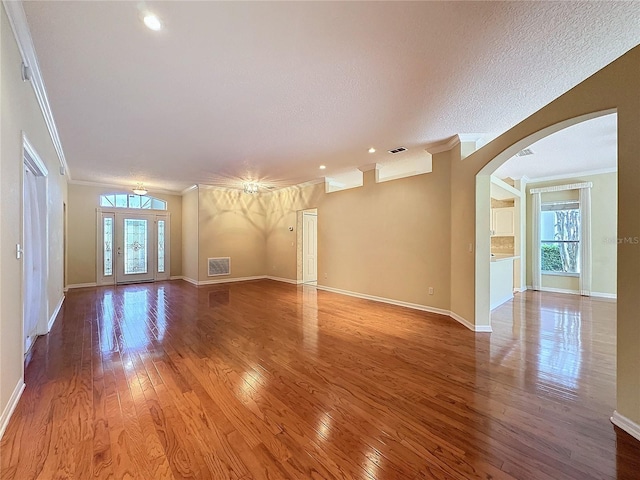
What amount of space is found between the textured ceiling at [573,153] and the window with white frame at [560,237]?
0.87m

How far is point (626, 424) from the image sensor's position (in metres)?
1.82

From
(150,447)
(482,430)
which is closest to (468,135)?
(482,430)

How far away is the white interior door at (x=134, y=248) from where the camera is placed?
7852mm

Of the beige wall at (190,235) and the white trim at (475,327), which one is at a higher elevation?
the beige wall at (190,235)

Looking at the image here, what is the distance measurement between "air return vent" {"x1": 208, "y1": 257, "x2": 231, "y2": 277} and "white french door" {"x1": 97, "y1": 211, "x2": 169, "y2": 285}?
5.83 feet

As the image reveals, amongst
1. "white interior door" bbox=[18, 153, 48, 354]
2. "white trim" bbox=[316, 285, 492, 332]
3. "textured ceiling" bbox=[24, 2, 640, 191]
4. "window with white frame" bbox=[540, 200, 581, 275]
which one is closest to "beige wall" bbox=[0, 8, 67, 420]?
"textured ceiling" bbox=[24, 2, 640, 191]

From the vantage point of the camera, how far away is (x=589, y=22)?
1947 mm

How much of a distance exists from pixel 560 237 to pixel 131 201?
11652mm

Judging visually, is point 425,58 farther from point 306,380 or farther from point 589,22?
point 306,380

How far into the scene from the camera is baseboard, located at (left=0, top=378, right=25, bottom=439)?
69.5 inches

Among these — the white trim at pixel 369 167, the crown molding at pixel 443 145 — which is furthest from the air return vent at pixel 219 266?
the crown molding at pixel 443 145

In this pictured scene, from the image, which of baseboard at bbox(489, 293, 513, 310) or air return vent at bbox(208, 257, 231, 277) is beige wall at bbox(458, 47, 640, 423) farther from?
air return vent at bbox(208, 257, 231, 277)

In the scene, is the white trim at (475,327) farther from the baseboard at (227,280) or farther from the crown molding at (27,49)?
the baseboard at (227,280)

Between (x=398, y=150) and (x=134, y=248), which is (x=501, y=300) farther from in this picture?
(x=134, y=248)
